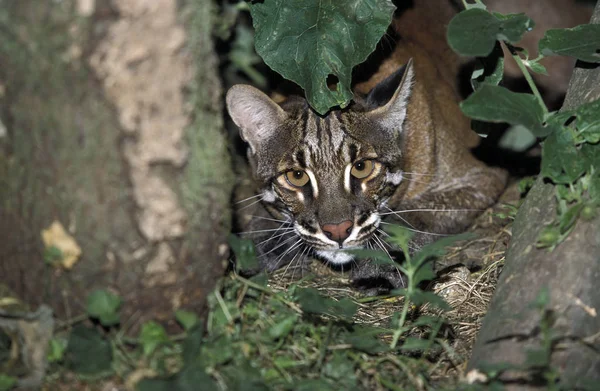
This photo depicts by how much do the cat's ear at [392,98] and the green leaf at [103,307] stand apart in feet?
8.58

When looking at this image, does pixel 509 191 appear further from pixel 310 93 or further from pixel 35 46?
pixel 35 46

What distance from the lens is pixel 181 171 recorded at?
11.1ft

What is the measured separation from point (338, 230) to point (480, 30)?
1.63m

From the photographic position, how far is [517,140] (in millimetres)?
7113

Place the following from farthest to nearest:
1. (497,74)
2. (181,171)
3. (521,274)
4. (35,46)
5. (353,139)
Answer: (353,139) < (497,74) < (521,274) < (181,171) < (35,46)

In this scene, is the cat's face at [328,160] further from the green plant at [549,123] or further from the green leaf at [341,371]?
the green leaf at [341,371]

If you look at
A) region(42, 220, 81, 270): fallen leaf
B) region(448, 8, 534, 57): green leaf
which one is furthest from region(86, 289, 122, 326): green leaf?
region(448, 8, 534, 57): green leaf

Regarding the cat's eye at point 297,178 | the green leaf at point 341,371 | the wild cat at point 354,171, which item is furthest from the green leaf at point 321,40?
the green leaf at point 341,371

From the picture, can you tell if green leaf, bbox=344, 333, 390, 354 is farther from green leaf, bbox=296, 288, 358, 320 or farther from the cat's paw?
the cat's paw

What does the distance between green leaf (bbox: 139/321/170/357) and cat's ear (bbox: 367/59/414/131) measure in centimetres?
253

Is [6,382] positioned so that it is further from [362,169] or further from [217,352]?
[362,169]

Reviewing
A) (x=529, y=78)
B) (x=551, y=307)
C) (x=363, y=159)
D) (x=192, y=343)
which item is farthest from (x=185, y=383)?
(x=529, y=78)

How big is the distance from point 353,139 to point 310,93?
53cm

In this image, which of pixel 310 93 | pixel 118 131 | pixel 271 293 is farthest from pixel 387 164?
pixel 118 131
